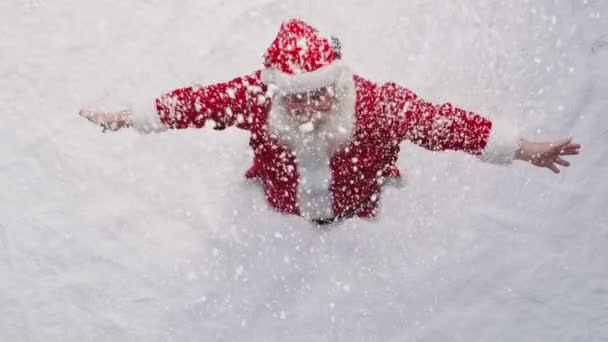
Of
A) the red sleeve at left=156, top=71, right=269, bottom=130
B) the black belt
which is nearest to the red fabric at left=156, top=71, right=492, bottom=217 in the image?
the red sleeve at left=156, top=71, right=269, bottom=130

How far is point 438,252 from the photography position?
2.36 meters

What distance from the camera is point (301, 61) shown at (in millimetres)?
1349

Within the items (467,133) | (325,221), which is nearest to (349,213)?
(325,221)

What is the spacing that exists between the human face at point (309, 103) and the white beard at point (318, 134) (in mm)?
15

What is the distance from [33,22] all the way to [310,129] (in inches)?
54.2

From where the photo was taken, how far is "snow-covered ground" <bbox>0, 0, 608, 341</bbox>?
7.35 ft

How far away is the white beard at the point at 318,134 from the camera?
1.48 meters

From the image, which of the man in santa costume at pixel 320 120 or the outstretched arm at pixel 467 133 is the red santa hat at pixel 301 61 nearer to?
the man in santa costume at pixel 320 120

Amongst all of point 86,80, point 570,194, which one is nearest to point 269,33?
point 86,80

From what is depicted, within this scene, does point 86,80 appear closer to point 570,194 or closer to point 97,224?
point 97,224

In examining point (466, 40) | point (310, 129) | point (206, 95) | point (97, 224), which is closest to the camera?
point (310, 129)

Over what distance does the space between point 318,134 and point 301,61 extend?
22 centimetres

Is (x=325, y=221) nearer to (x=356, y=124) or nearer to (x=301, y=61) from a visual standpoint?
(x=356, y=124)

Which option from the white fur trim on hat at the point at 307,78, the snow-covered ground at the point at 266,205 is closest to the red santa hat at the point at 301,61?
the white fur trim on hat at the point at 307,78
